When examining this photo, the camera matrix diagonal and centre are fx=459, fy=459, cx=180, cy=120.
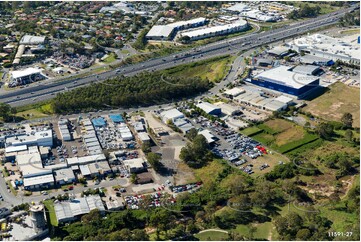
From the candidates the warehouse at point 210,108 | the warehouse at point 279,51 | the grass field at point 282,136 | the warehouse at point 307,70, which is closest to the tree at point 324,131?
the grass field at point 282,136

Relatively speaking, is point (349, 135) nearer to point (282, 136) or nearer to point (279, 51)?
point (282, 136)

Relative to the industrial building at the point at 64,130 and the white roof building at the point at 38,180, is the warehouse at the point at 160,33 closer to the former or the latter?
the industrial building at the point at 64,130

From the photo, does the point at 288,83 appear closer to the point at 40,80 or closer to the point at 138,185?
the point at 138,185

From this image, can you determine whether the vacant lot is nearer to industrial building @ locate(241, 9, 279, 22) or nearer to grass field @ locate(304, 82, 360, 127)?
grass field @ locate(304, 82, 360, 127)

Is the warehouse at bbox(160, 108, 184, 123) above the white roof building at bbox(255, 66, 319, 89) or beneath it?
beneath

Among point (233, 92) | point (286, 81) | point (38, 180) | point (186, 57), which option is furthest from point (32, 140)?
point (186, 57)

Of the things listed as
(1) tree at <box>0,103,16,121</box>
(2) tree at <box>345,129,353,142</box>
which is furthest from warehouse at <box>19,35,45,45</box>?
(2) tree at <box>345,129,353,142</box>
